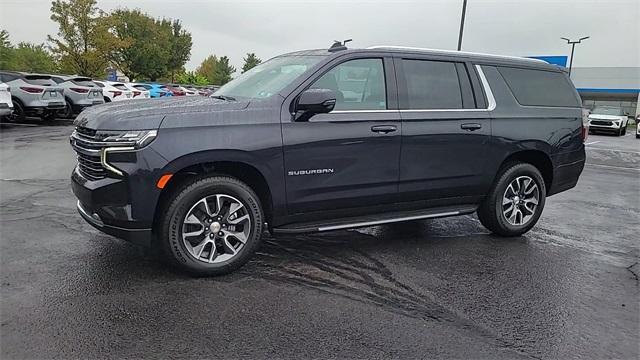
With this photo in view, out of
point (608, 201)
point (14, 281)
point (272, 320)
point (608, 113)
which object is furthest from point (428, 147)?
point (608, 113)

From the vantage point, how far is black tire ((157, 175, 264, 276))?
3.73 metres

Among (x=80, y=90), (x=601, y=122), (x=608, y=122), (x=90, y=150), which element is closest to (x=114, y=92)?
(x=80, y=90)

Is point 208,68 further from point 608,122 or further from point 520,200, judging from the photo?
point 520,200

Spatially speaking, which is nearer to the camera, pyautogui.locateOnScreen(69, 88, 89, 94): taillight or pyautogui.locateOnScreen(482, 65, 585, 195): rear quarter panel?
pyautogui.locateOnScreen(482, 65, 585, 195): rear quarter panel

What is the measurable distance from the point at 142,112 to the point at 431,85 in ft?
8.92

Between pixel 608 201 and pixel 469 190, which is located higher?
pixel 469 190

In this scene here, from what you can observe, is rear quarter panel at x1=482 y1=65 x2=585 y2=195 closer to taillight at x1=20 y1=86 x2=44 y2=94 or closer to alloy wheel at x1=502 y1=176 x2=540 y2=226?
alloy wheel at x1=502 y1=176 x2=540 y2=226

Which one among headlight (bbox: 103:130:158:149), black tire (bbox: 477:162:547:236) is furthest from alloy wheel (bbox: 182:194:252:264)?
black tire (bbox: 477:162:547:236)

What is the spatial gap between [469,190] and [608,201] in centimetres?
413

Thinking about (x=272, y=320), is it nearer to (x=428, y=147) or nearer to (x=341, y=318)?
(x=341, y=318)

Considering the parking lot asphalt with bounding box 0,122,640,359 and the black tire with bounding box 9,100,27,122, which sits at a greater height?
the black tire with bounding box 9,100,27,122

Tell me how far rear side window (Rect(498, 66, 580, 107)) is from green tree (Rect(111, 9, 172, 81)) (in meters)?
44.7

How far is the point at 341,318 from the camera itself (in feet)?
10.9

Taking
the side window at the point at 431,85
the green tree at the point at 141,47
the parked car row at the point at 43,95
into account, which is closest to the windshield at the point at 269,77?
the side window at the point at 431,85
